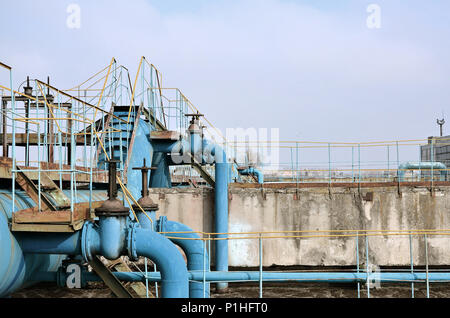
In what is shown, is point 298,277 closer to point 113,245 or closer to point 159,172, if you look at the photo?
point 113,245

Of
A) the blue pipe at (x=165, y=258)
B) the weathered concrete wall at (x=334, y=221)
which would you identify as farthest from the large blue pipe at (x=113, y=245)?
the weathered concrete wall at (x=334, y=221)

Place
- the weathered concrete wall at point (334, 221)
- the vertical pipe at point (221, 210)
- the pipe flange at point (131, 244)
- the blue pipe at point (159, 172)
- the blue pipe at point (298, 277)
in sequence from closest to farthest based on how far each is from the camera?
1. the pipe flange at point (131, 244)
2. the blue pipe at point (298, 277)
3. the vertical pipe at point (221, 210)
4. the weathered concrete wall at point (334, 221)
5. the blue pipe at point (159, 172)

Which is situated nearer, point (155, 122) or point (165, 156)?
point (155, 122)

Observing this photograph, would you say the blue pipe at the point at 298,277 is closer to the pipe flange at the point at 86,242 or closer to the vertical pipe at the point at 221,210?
the pipe flange at the point at 86,242

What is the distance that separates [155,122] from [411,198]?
375 inches

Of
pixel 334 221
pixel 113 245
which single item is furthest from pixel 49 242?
pixel 334 221

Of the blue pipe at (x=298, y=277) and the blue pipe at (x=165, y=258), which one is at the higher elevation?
the blue pipe at (x=165, y=258)

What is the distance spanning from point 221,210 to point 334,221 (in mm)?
4010

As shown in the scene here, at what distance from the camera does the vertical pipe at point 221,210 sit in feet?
44.3

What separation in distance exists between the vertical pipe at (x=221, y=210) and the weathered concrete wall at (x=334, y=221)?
1.42 feet

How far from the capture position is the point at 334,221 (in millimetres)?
14031
